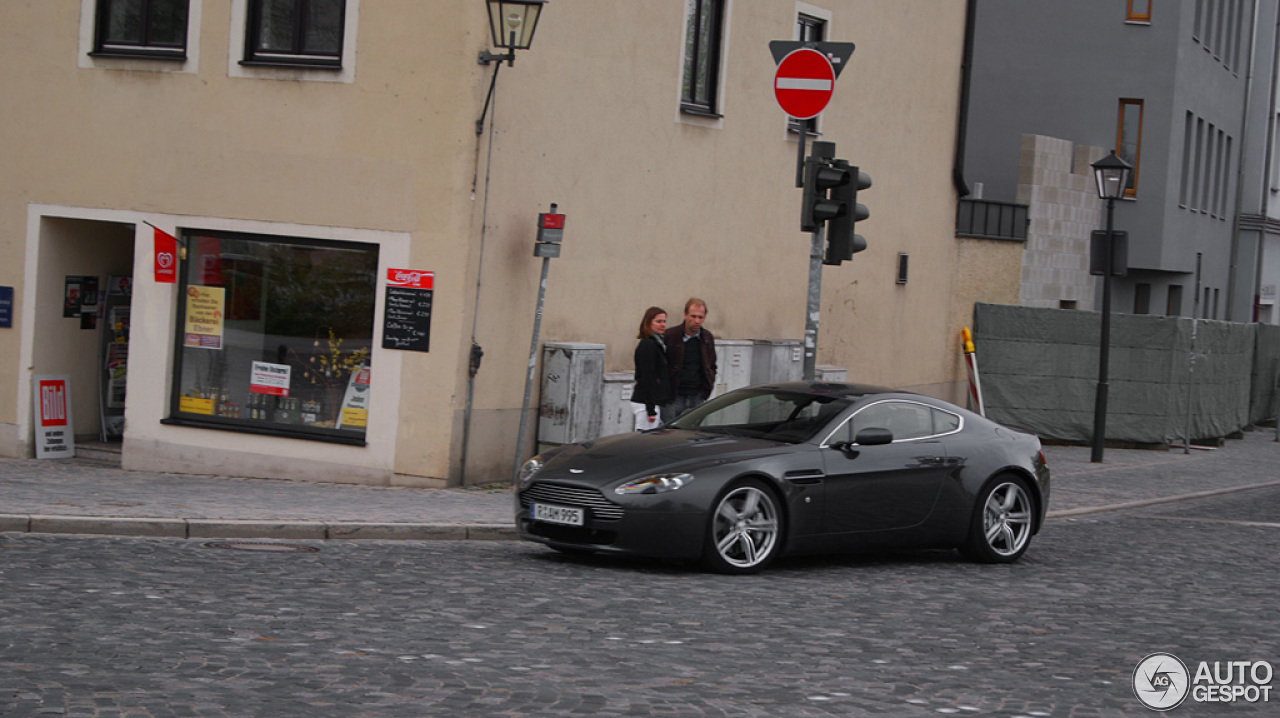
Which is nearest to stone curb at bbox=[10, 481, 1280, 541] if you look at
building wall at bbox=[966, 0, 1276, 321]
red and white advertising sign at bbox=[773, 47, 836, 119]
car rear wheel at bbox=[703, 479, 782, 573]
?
car rear wheel at bbox=[703, 479, 782, 573]

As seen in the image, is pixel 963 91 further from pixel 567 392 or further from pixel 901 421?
pixel 901 421

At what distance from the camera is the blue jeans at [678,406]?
15.8 m

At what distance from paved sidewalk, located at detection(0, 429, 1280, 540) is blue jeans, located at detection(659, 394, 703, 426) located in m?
1.83

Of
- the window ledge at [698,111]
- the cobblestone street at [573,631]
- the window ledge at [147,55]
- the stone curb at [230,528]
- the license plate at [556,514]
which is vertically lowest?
the stone curb at [230,528]

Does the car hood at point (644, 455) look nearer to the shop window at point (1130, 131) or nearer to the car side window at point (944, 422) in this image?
the car side window at point (944, 422)

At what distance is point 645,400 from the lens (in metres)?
15.5

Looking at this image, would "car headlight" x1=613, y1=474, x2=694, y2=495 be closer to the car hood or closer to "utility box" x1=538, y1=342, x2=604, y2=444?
the car hood

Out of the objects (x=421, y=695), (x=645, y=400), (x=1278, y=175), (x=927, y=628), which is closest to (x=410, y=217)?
(x=645, y=400)

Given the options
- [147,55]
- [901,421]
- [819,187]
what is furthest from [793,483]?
[147,55]

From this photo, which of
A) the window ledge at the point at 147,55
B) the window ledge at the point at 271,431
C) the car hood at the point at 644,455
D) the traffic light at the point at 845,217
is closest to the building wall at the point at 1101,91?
the traffic light at the point at 845,217

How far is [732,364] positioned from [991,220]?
28.8 ft

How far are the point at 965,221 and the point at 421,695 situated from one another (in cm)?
1944

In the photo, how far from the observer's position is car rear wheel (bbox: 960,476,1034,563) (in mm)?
12008

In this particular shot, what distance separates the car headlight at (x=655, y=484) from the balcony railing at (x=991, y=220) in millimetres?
14907
